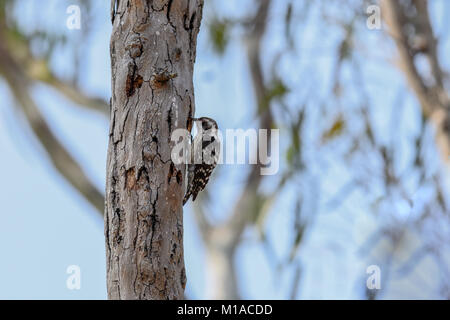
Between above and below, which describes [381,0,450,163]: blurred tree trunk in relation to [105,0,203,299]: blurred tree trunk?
above

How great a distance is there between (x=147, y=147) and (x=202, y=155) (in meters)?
1.37

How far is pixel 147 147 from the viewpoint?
288 centimetres

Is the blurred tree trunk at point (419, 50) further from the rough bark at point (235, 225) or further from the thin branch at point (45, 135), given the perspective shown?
the thin branch at point (45, 135)

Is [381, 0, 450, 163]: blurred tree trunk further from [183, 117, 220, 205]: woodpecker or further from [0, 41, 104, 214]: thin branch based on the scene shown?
[0, 41, 104, 214]: thin branch

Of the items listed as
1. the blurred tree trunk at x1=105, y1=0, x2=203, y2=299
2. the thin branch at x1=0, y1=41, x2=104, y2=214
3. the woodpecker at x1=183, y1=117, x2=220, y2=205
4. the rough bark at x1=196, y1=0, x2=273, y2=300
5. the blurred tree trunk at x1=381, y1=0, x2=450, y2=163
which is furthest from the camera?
the thin branch at x1=0, y1=41, x2=104, y2=214

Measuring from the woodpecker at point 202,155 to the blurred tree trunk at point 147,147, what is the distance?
A: 104cm

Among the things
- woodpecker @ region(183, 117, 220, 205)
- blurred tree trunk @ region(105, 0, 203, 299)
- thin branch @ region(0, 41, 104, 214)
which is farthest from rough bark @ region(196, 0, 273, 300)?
blurred tree trunk @ region(105, 0, 203, 299)

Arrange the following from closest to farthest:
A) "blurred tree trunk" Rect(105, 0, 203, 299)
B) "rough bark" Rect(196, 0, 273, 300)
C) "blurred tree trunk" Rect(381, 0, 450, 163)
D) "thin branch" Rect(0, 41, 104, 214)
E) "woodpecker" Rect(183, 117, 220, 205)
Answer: "blurred tree trunk" Rect(105, 0, 203, 299) < "woodpecker" Rect(183, 117, 220, 205) < "blurred tree trunk" Rect(381, 0, 450, 163) < "rough bark" Rect(196, 0, 273, 300) < "thin branch" Rect(0, 41, 104, 214)

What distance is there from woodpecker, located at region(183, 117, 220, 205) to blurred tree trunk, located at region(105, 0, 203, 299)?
1042 mm

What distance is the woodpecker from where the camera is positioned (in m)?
4.16

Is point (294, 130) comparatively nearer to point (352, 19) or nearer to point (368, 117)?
point (368, 117)

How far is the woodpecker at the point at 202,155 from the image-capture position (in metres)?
4.16

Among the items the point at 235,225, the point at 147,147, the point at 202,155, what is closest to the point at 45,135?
the point at 235,225
